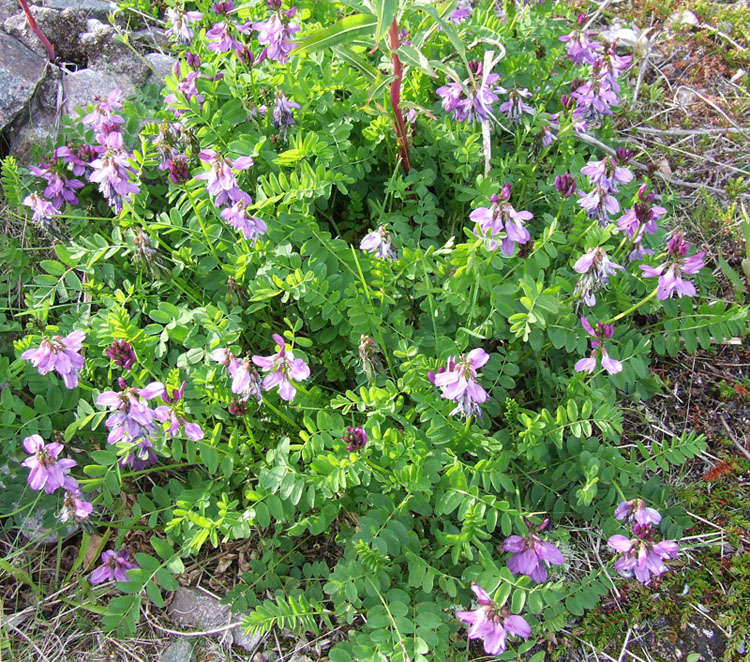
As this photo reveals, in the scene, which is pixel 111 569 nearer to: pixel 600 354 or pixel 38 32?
pixel 600 354

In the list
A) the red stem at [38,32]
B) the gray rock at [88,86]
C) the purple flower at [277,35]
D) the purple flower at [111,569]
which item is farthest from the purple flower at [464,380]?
the red stem at [38,32]

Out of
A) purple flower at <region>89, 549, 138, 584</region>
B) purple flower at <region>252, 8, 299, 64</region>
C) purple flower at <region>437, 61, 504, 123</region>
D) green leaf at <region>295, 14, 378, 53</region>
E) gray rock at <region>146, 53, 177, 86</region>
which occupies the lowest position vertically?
purple flower at <region>89, 549, 138, 584</region>

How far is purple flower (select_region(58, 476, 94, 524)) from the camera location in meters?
2.74

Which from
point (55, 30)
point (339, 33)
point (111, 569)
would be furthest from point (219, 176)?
point (55, 30)

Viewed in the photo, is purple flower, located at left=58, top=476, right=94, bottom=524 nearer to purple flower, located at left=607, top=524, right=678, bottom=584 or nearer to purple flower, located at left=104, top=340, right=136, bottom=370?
purple flower, located at left=104, top=340, right=136, bottom=370

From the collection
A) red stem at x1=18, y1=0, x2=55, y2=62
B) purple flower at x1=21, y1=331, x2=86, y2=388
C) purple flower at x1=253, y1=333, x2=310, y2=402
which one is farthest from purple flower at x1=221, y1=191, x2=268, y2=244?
red stem at x1=18, y1=0, x2=55, y2=62

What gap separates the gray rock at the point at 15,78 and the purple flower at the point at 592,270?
129 inches

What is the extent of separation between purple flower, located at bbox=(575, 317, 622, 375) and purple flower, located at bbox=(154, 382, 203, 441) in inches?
60.9

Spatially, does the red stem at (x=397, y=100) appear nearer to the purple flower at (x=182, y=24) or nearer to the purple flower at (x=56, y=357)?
the purple flower at (x=182, y=24)

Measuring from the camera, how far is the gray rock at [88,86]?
418 centimetres

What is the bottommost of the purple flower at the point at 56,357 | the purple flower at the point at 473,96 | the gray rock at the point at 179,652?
the gray rock at the point at 179,652

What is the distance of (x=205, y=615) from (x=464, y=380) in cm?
153

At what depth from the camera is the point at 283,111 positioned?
3.40m

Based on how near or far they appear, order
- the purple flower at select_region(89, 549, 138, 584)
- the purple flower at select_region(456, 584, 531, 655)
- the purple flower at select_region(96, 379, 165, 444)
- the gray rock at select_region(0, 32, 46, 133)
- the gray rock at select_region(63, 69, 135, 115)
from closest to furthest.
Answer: the purple flower at select_region(456, 584, 531, 655), the purple flower at select_region(96, 379, 165, 444), the purple flower at select_region(89, 549, 138, 584), the gray rock at select_region(0, 32, 46, 133), the gray rock at select_region(63, 69, 135, 115)
